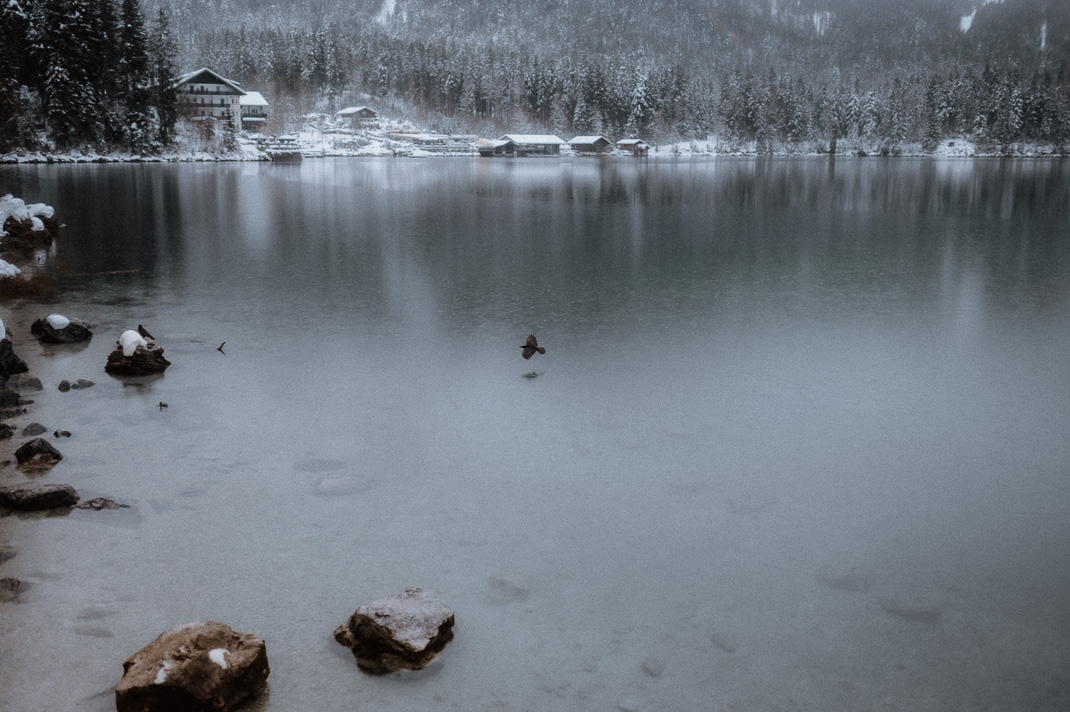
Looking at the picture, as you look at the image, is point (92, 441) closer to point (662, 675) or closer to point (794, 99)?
point (662, 675)

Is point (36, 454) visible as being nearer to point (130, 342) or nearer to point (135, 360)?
point (135, 360)

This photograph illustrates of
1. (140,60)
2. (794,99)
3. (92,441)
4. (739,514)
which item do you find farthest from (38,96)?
(794,99)

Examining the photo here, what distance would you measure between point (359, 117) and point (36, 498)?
524 ft

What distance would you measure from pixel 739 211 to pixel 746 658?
31.2 metres

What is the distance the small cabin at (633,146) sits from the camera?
13250 centimetres

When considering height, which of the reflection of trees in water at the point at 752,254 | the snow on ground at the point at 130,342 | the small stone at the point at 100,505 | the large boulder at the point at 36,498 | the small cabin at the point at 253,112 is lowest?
the small stone at the point at 100,505

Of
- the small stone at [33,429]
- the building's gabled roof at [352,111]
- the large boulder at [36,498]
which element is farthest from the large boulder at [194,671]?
the building's gabled roof at [352,111]

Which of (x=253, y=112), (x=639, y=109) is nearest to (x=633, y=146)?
(x=639, y=109)

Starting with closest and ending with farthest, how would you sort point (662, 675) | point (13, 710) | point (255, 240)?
point (13, 710) → point (662, 675) → point (255, 240)

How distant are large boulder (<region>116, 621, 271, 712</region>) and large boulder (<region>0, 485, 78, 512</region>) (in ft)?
8.81

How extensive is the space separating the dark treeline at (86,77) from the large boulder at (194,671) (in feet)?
246

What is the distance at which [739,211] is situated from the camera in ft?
113

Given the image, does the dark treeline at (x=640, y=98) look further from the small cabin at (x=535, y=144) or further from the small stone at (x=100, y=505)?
the small stone at (x=100, y=505)

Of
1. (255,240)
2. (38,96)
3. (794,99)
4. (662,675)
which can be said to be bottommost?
→ (662,675)
